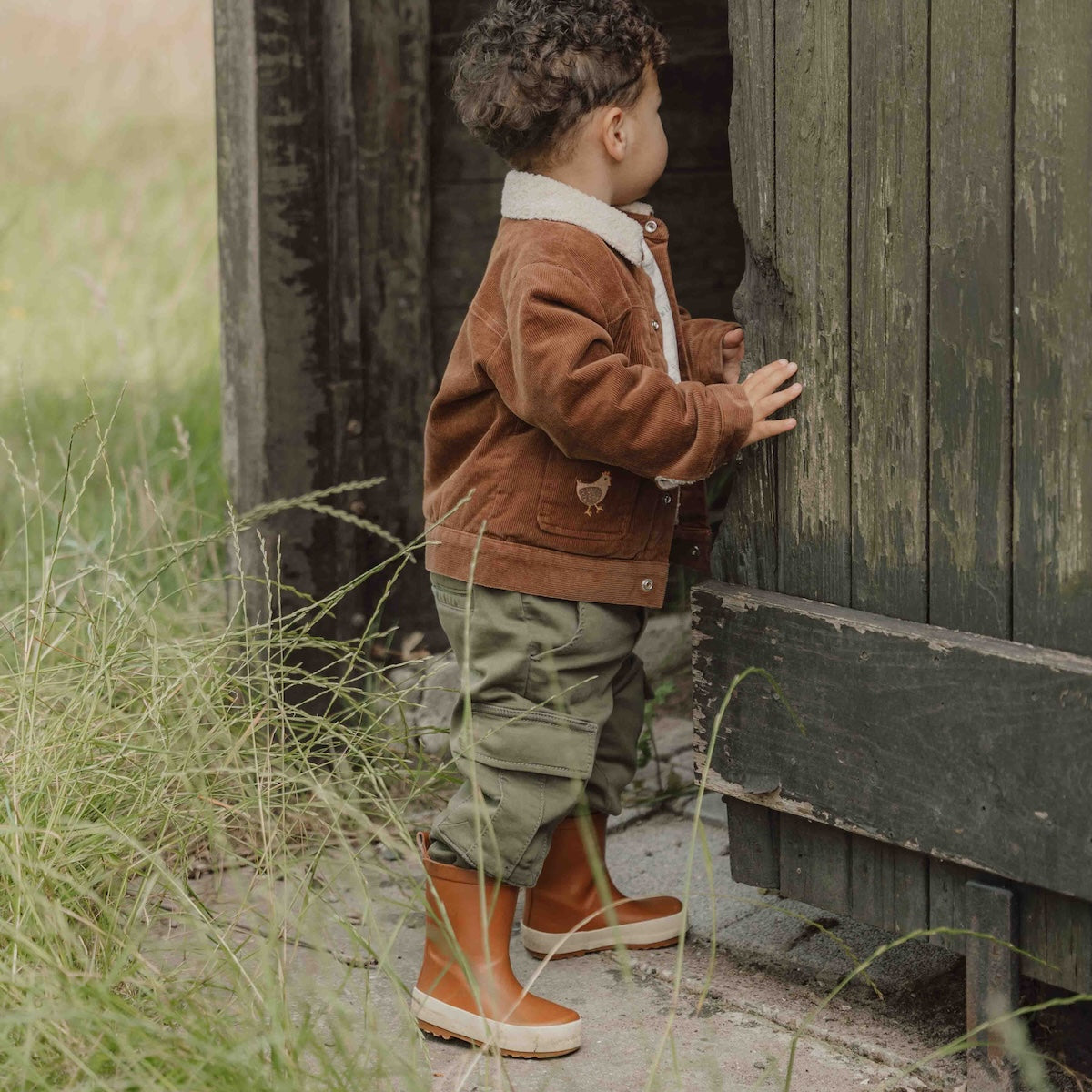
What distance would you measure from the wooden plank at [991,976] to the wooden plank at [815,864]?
0.23 meters

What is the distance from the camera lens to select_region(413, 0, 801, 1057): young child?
2.20 meters

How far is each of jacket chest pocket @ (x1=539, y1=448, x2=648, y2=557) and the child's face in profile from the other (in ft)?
1.43

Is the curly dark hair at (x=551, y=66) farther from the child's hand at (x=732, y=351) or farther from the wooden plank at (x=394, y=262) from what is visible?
the wooden plank at (x=394, y=262)

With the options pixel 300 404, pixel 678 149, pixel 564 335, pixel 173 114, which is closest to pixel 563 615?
pixel 564 335

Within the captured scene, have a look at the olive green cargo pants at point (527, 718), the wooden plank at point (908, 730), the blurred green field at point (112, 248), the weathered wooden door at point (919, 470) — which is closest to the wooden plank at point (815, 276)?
the weathered wooden door at point (919, 470)

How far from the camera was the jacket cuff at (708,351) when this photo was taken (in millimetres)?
2482

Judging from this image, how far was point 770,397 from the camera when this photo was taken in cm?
221

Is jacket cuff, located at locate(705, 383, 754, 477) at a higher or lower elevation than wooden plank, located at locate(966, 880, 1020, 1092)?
higher

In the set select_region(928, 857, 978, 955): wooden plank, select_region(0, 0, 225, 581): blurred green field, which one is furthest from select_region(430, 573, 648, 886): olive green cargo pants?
select_region(0, 0, 225, 581): blurred green field

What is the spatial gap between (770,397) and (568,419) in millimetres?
308

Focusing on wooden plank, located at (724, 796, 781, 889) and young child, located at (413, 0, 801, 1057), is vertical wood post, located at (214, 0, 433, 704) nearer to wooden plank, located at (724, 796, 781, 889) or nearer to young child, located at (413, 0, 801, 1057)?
young child, located at (413, 0, 801, 1057)

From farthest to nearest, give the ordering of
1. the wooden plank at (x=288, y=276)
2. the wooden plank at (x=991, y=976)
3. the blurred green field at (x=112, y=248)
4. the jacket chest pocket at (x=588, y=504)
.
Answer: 1. the blurred green field at (x=112, y=248)
2. the wooden plank at (x=288, y=276)
3. the jacket chest pocket at (x=588, y=504)
4. the wooden plank at (x=991, y=976)

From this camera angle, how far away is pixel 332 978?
97.1 inches

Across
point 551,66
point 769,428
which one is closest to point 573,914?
point 769,428
